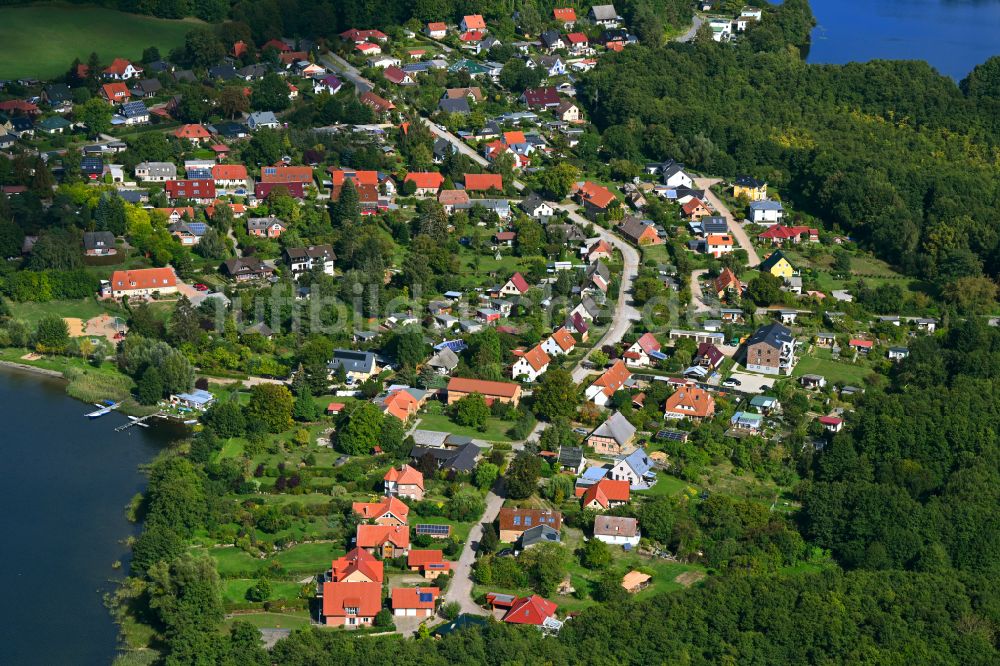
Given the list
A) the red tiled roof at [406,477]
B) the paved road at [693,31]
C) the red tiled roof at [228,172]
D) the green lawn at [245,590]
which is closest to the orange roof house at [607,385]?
the red tiled roof at [406,477]

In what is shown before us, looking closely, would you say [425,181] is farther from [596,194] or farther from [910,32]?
[910,32]

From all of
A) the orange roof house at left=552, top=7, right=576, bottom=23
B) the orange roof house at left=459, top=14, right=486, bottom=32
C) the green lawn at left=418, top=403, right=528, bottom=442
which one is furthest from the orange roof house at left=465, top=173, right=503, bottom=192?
the orange roof house at left=552, top=7, right=576, bottom=23

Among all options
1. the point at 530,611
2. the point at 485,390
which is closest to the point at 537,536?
the point at 530,611

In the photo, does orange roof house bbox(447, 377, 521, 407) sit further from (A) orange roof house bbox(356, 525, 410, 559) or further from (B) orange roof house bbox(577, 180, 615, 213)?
(B) orange roof house bbox(577, 180, 615, 213)

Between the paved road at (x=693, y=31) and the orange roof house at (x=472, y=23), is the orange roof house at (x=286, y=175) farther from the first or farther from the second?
the paved road at (x=693, y=31)

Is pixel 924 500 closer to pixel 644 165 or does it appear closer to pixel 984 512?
pixel 984 512
